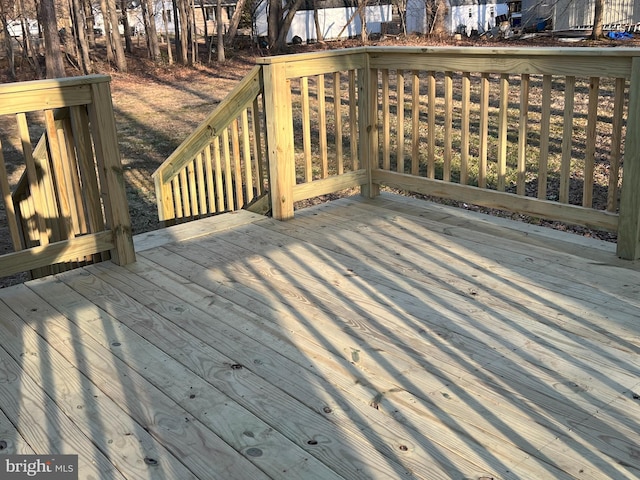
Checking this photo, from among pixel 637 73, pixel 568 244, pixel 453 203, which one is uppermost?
pixel 637 73

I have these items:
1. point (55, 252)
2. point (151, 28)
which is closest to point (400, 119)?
point (55, 252)

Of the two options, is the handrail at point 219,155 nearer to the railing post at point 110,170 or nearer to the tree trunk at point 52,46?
the railing post at point 110,170

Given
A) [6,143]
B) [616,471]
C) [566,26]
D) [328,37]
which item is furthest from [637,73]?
[328,37]

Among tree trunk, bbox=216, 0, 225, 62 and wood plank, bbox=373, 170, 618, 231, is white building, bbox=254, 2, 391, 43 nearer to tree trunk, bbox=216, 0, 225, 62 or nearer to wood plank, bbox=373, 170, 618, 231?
tree trunk, bbox=216, 0, 225, 62

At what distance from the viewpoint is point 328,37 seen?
28.2m

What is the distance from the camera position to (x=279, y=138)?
458 centimetres

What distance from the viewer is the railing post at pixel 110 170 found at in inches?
144

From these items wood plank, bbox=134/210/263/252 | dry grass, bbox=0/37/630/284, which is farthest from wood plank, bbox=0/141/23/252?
dry grass, bbox=0/37/630/284

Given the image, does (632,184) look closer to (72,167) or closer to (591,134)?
(591,134)

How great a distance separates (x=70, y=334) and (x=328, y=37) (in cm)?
2648

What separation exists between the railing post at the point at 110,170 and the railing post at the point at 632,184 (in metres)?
2.59

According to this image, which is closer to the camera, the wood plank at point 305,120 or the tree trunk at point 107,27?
the wood plank at point 305,120

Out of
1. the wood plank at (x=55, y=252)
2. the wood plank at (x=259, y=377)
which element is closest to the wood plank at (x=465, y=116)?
the wood plank at (x=259, y=377)

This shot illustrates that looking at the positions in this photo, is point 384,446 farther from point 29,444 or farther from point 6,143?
point 6,143
